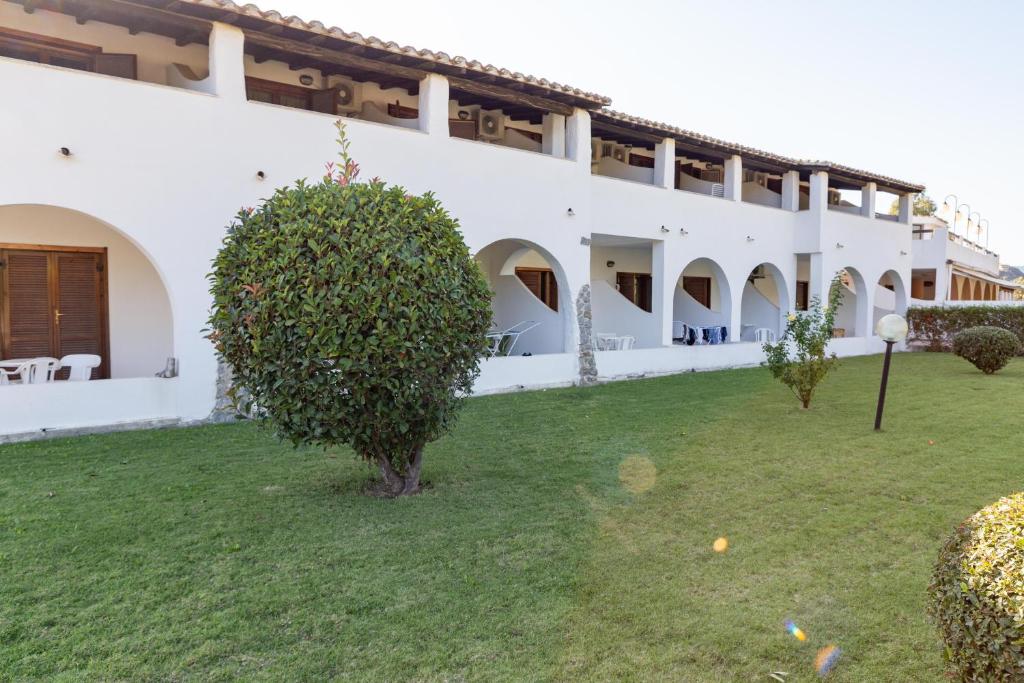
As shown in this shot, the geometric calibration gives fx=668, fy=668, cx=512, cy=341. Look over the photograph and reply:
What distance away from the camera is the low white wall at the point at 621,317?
1620 cm

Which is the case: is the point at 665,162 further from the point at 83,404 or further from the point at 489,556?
the point at 489,556

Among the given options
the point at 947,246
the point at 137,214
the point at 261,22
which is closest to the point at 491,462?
the point at 137,214

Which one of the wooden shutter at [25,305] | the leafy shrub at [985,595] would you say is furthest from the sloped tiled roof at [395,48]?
the leafy shrub at [985,595]

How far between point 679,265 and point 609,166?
325 centimetres

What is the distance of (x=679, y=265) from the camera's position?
53.5 feet

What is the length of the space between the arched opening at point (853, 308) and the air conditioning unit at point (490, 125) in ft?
39.8

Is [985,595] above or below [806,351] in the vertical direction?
below

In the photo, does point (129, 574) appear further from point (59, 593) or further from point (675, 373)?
point (675, 373)

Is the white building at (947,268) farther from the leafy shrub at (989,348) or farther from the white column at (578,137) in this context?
the white column at (578,137)

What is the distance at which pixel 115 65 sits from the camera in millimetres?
9414

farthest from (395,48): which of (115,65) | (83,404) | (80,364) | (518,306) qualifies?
(518,306)

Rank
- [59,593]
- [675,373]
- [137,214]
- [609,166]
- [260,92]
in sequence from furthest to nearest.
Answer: [609,166]
[675,373]
[260,92]
[137,214]
[59,593]

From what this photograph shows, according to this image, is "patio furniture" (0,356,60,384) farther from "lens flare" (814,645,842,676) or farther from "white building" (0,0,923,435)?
"lens flare" (814,645,842,676)

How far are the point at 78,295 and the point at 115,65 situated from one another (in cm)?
359
